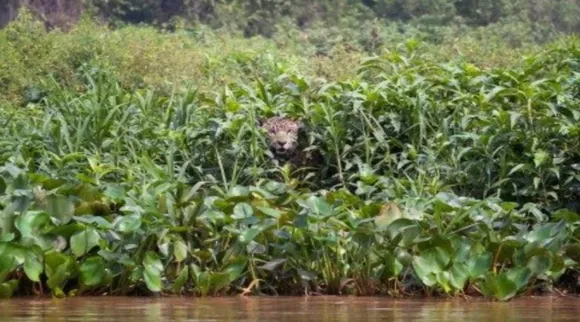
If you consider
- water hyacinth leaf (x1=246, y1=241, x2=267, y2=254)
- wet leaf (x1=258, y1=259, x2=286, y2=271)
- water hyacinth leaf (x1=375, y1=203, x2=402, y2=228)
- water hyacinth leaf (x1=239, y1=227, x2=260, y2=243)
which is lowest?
wet leaf (x1=258, y1=259, x2=286, y2=271)

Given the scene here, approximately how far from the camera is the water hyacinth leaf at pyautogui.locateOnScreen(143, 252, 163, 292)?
5.50 m

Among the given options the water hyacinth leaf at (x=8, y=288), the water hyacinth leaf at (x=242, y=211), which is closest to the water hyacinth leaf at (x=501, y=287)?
the water hyacinth leaf at (x=242, y=211)

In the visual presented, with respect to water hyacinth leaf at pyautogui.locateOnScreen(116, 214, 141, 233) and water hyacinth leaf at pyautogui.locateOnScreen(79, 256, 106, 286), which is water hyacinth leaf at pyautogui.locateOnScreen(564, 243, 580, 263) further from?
water hyacinth leaf at pyautogui.locateOnScreen(79, 256, 106, 286)

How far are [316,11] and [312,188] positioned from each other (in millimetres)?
19491

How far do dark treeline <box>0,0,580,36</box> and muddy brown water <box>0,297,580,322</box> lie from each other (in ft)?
62.6

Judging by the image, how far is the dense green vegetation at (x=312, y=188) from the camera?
5.66 meters

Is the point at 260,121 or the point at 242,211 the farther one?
the point at 260,121

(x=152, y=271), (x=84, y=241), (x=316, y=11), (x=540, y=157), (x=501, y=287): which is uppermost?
(x=540, y=157)

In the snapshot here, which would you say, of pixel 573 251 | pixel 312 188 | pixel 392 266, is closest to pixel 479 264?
pixel 392 266

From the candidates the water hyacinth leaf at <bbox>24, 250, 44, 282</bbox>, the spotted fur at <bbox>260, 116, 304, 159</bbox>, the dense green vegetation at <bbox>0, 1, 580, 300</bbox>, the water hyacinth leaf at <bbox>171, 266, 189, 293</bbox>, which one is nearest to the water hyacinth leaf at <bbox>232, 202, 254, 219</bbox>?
the dense green vegetation at <bbox>0, 1, 580, 300</bbox>

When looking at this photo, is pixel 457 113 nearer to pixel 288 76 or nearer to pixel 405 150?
pixel 405 150

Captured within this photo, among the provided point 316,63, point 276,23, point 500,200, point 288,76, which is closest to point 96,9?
point 276,23

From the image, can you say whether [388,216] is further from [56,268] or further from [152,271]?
[56,268]

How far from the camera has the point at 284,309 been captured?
5.24m
